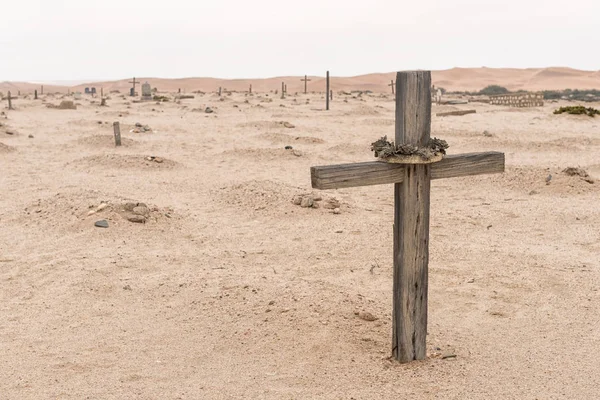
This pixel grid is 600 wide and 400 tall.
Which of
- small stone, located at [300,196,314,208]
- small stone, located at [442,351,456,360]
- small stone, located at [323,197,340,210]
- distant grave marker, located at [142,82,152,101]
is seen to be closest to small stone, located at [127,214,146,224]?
small stone, located at [300,196,314,208]

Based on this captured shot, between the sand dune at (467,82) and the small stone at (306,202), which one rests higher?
the sand dune at (467,82)

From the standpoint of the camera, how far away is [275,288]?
681 cm

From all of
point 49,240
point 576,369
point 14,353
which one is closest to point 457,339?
point 576,369

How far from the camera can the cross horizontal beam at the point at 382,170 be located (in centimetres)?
430

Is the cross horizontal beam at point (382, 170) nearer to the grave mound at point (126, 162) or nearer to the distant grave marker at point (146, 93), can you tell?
the grave mound at point (126, 162)

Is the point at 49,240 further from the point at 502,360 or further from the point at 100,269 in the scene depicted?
the point at 502,360

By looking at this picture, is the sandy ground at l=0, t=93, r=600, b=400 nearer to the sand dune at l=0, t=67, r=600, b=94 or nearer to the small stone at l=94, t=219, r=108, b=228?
the small stone at l=94, t=219, r=108, b=228

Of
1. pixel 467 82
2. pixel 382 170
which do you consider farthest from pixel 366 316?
pixel 467 82

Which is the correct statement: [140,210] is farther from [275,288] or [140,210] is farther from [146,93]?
[146,93]

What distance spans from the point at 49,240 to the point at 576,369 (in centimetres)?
710

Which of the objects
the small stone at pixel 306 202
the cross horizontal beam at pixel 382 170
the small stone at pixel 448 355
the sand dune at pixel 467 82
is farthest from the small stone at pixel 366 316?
the sand dune at pixel 467 82

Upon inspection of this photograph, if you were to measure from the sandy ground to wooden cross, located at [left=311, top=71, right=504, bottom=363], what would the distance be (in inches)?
15.4

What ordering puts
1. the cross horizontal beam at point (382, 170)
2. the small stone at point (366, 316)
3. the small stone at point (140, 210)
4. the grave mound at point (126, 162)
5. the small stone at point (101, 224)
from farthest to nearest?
the grave mound at point (126, 162)
the small stone at point (140, 210)
the small stone at point (101, 224)
the small stone at point (366, 316)
the cross horizontal beam at point (382, 170)

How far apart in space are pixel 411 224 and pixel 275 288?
8.45 feet
